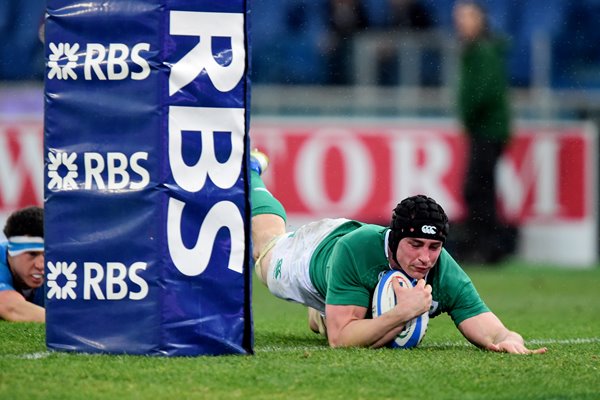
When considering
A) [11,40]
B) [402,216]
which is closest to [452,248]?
[11,40]

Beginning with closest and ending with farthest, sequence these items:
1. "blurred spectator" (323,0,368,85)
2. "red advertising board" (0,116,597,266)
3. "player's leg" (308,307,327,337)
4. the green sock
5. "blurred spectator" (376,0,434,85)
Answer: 1. "player's leg" (308,307,327,337)
2. the green sock
3. "red advertising board" (0,116,597,266)
4. "blurred spectator" (376,0,434,85)
5. "blurred spectator" (323,0,368,85)

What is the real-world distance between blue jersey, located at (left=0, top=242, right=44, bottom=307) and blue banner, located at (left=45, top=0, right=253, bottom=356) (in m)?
2.33

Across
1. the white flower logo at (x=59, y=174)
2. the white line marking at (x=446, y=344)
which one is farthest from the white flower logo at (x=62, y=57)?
the white line marking at (x=446, y=344)

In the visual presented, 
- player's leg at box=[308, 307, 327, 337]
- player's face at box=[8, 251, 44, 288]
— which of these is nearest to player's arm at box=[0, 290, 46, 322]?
player's face at box=[8, 251, 44, 288]

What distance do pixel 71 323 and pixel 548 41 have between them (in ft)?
42.3

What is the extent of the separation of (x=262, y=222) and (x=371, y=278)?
6.74ft

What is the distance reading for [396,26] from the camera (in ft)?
57.5

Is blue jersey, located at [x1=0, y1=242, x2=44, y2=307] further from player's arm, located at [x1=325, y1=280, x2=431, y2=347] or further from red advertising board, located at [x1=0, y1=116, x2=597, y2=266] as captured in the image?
red advertising board, located at [x1=0, y1=116, x2=597, y2=266]

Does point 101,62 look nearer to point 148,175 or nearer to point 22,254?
point 148,175

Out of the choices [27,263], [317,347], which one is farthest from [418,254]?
[27,263]

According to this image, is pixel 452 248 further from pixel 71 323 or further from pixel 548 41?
pixel 71 323

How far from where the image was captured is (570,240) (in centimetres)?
1708

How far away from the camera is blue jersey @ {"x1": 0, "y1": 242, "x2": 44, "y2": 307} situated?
8727 millimetres

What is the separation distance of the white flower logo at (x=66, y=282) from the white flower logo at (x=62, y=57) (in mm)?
916
